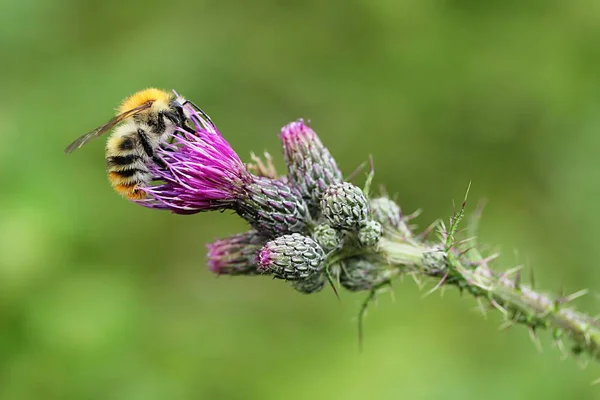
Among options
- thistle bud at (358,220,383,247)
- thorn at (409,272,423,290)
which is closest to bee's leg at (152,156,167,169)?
thistle bud at (358,220,383,247)

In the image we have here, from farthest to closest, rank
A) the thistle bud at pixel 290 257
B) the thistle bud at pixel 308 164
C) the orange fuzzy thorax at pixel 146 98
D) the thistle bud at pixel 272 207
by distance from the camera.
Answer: the orange fuzzy thorax at pixel 146 98
the thistle bud at pixel 308 164
the thistle bud at pixel 272 207
the thistle bud at pixel 290 257

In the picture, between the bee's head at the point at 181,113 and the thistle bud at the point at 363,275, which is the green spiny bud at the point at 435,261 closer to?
the thistle bud at the point at 363,275

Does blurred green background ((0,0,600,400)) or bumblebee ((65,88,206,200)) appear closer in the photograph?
bumblebee ((65,88,206,200))

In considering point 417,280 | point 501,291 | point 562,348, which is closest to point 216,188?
point 417,280

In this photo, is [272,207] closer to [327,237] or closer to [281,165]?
[327,237]

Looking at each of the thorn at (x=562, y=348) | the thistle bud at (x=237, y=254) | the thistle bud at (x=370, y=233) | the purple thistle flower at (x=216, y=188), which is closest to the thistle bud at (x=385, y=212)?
the thistle bud at (x=370, y=233)

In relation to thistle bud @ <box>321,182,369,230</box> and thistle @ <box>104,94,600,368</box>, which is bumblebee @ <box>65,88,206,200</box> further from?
thistle bud @ <box>321,182,369,230</box>
